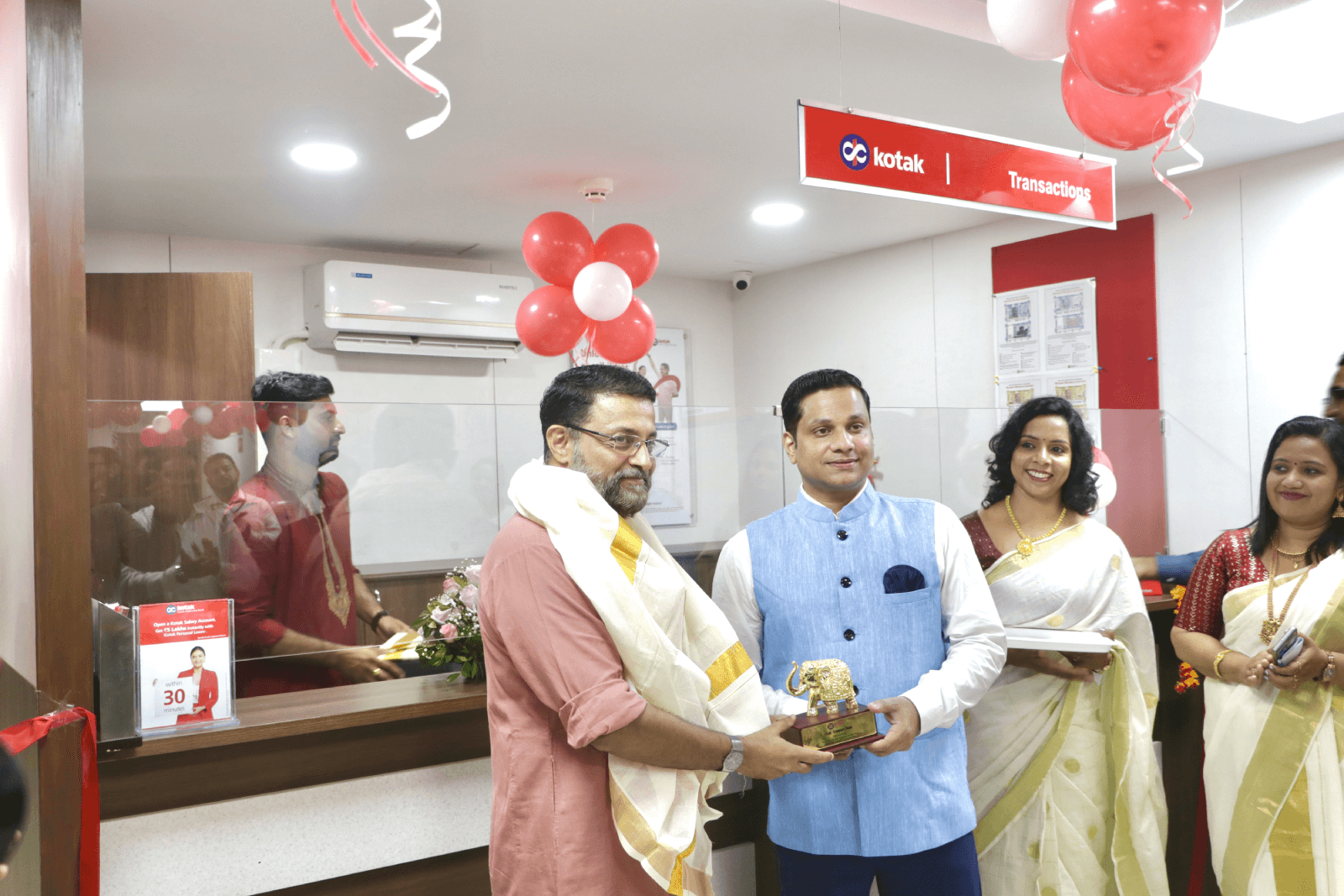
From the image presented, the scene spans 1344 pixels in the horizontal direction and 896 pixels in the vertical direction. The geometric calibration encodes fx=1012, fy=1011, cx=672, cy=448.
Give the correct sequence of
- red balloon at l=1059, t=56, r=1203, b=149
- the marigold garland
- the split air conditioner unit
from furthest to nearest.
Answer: the split air conditioner unit, the marigold garland, red balloon at l=1059, t=56, r=1203, b=149

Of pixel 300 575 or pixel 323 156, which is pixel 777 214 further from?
pixel 300 575

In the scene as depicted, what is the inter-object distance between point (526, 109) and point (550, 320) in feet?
3.64

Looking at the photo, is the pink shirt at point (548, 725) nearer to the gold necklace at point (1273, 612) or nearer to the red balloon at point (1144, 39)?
the red balloon at point (1144, 39)

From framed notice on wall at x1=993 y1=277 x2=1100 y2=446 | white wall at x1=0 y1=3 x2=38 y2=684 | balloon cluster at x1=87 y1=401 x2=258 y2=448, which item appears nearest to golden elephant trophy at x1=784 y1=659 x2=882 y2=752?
white wall at x1=0 y1=3 x2=38 y2=684

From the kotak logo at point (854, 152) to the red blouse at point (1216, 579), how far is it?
1.34 m

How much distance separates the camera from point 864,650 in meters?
1.91

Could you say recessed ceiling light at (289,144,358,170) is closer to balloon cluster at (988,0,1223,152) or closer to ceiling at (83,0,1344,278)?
ceiling at (83,0,1344,278)

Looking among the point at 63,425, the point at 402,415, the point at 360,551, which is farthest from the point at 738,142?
the point at 63,425

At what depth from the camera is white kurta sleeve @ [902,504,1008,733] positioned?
1.84 meters

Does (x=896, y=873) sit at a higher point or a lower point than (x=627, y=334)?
lower

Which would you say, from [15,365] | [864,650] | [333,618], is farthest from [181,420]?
[864,650]

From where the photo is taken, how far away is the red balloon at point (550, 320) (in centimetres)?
441

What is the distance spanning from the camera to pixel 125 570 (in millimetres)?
2381

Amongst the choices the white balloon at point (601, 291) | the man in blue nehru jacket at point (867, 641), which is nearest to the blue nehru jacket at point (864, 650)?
the man in blue nehru jacket at point (867, 641)
